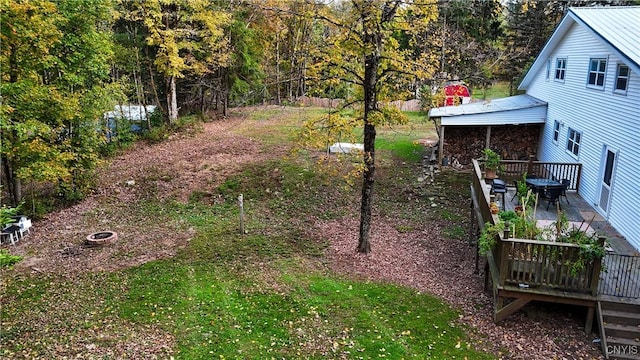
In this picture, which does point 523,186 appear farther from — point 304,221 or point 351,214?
point 304,221

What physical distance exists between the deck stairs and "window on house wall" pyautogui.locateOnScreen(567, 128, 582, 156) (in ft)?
26.1

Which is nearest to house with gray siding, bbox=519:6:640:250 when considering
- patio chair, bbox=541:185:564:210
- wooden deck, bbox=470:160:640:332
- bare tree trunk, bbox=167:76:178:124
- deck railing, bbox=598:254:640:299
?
patio chair, bbox=541:185:564:210

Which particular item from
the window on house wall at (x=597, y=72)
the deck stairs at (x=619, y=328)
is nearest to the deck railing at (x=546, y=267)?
the deck stairs at (x=619, y=328)

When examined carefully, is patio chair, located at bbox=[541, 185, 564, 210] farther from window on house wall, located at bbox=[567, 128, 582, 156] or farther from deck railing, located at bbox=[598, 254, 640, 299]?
deck railing, located at bbox=[598, 254, 640, 299]

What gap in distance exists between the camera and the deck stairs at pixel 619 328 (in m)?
7.83

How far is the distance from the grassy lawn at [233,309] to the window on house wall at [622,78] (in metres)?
5.89

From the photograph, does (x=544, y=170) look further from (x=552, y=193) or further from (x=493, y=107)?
(x=493, y=107)

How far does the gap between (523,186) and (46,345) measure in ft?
39.1

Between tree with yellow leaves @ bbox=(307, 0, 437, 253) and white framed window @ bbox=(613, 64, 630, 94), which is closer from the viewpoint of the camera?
tree with yellow leaves @ bbox=(307, 0, 437, 253)

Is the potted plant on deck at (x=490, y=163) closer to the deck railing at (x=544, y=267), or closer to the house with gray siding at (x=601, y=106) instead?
→ the house with gray siding at (x=601, y=106)

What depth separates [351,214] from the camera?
1605 cm

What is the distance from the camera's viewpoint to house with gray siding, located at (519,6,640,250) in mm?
11109

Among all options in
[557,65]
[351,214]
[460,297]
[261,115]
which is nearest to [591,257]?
[460,297]

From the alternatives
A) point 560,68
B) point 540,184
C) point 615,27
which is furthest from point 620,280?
point 560,68
